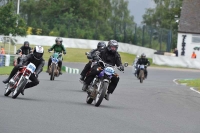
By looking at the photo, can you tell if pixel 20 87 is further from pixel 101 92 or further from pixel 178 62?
pixel 178 62

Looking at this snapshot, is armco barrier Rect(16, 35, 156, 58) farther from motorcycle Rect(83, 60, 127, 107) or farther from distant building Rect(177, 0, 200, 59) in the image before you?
motorcycle Rect(83, 60, 127, 107)

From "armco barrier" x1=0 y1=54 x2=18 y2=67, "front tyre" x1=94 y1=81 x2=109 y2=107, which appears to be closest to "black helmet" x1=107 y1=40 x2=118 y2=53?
"front tyre" x1=94 y1=81 x2=109 y2=107

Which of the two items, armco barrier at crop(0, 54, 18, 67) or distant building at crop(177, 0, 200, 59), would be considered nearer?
armco barrier at crop(0, 54, 18, 67)

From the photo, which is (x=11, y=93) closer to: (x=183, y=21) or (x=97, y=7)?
(x=183, y=21)

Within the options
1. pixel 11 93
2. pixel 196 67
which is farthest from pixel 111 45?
pixel 196 67

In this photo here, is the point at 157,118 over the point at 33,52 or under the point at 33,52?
under

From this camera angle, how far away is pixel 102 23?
78125mm

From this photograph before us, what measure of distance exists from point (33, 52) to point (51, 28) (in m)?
59.4

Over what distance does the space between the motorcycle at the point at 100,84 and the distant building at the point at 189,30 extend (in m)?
56.1

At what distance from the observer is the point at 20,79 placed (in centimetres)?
1733

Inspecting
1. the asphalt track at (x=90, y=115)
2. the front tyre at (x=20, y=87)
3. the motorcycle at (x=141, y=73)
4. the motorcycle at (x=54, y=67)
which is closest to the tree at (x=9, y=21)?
the motorcycle at (x=141, y=73)

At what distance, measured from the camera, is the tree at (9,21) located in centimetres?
5700

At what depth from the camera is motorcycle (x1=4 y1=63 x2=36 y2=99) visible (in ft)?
56.6

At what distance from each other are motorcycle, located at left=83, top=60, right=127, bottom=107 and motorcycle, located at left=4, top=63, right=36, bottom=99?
1.47 metres
